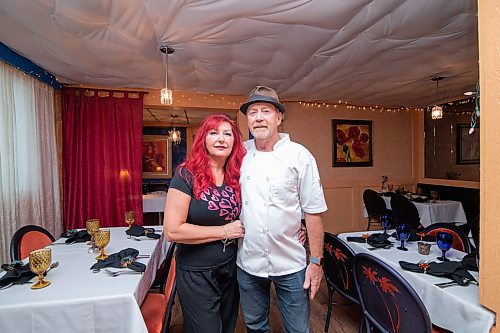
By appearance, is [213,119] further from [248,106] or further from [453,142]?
[453,142]

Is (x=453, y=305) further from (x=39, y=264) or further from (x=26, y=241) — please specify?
(x=26, y=241)

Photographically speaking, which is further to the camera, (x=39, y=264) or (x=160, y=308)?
(x=160, y=308)

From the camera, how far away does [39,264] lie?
53.7 inches

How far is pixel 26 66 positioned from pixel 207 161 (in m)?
2.77

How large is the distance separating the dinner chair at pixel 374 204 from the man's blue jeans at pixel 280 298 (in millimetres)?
3577

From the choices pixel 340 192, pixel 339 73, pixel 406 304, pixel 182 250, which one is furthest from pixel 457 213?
pixel 182 250

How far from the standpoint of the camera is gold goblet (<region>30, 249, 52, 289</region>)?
4.43 ft

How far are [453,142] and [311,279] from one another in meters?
4.86

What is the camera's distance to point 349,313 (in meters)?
2.43

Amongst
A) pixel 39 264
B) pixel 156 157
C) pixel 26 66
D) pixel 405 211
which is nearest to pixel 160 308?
pixel 39 264

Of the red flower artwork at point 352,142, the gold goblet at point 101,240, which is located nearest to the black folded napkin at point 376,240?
the gold goblet at point 101,240

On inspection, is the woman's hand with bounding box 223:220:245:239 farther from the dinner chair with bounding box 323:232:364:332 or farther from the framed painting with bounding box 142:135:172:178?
the framed painting with bounding box 142:135:172:178

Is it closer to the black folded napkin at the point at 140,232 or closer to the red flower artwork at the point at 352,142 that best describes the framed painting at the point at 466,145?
the red flower artwork at the point at 352,142

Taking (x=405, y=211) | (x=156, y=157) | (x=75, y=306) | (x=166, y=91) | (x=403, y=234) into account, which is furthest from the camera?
(x=156, y=157)
